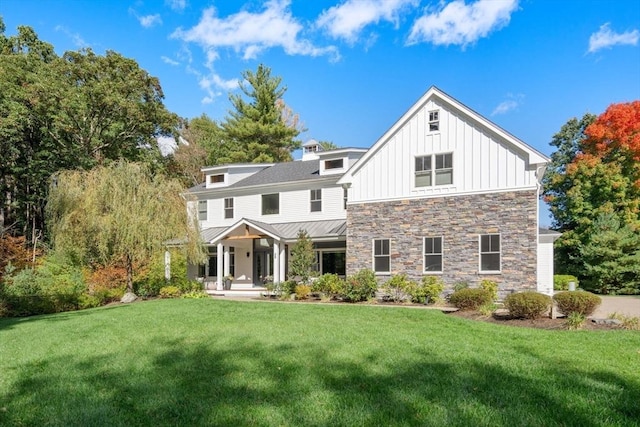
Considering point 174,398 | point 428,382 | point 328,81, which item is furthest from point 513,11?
point 174,398

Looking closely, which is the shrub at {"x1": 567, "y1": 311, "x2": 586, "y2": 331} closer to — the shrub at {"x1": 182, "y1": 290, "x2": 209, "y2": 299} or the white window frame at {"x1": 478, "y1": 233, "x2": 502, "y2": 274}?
the white window frame at {"x1": 478, "y1": 233, "x2": 502, "y2": 274}

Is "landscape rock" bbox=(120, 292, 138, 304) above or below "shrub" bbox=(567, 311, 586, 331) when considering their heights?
below

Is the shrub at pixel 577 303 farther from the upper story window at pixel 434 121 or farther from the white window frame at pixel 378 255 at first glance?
the upper story window at pixel 434 121

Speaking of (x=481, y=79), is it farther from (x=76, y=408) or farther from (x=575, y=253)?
(x=76, y=408)

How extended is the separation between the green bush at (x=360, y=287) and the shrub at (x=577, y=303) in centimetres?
730

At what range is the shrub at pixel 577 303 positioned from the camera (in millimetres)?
9688

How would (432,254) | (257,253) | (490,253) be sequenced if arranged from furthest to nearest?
(257,253) < (432,254) < (490,253)

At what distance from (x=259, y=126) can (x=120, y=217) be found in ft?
65.3

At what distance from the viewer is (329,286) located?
16.8 meters

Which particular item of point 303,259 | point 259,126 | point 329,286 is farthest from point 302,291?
point 259,126

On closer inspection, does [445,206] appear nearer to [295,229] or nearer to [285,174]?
[295,229]

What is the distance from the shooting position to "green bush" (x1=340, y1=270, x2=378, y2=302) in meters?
16.1

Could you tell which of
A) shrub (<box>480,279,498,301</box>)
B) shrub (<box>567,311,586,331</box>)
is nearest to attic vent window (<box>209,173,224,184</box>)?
shrub (<box>480,279,498,301</box>)

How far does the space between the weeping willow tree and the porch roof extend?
267cm
